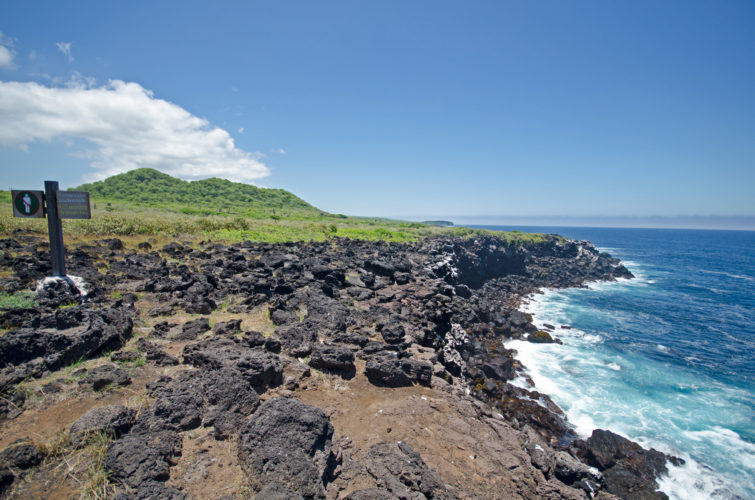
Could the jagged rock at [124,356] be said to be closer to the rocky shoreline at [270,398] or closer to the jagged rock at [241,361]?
the rocky shoreline at [270,398]

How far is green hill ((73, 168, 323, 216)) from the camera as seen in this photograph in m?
76.2

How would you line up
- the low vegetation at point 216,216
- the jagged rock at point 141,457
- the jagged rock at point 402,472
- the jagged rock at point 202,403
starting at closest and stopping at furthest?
the jagged rock at point 141,457 < the jagged rock at point 402,472 < the jagged rock at point 202,403 < the low vegetation at point 216,216

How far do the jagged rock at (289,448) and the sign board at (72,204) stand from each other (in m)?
9.19

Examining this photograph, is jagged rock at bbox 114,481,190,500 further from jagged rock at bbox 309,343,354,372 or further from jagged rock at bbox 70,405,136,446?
jagged rock at bbox 309,343,354,372

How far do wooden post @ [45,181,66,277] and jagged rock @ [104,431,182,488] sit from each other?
26.3 feet

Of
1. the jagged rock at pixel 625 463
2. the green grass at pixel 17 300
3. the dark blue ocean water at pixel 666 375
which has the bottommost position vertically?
the dark blue ocean water at pixel 666 375

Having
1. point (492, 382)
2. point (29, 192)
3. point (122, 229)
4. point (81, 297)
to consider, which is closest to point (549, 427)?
point (492, 382)

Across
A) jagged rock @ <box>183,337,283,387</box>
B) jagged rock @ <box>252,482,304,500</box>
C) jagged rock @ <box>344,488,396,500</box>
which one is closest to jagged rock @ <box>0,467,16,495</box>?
jagged rock @ <box>252,482,304,500</box>

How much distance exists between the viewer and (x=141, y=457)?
4.18 meters

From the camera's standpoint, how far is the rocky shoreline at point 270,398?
4337mm

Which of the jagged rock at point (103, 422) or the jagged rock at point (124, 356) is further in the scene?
the jagged rock at point (124, 356)

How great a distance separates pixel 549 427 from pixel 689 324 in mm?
27771

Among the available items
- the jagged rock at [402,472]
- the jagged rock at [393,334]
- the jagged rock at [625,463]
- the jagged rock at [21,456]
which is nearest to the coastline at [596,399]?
the jagged rock at [625,463]

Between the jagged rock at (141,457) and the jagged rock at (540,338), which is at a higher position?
the jagged rock at (141,457)
